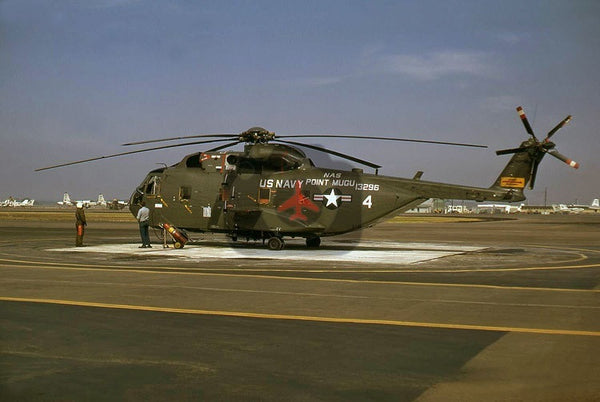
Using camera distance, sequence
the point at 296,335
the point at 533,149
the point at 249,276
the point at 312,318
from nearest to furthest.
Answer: the point at 296,335, the point at 312,318, the point at 249,276, the point at 533,149

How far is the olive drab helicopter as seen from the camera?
2769 centimetres

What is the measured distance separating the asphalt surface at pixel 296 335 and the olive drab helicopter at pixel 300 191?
28.2 feet

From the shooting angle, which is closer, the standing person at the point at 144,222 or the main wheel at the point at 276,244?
the main wheel at the point at 276,244

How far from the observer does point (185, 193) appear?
97.0 ft

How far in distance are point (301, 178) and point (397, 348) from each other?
19539 millimetres

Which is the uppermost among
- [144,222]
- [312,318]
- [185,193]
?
[185,193]

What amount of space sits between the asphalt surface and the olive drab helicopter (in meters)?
8.61

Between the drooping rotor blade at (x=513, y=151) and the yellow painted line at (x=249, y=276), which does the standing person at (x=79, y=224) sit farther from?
the drooping rotor blade at (x=513, y=151)

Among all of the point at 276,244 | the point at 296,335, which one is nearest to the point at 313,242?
the point at 276,244

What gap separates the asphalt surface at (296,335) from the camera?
6949 millimetres

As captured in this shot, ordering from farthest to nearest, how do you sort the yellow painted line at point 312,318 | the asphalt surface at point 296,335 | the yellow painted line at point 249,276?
the yellow painted line at point 249,276 < the yellow painted line at point 312,318 < the asphalt surface at point 296,335

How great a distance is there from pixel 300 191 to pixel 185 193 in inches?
220

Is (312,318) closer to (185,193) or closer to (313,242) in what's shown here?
(185,193)

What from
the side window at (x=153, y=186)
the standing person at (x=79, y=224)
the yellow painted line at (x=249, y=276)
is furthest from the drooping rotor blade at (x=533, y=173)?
the standing person at (x=79, y=224)
